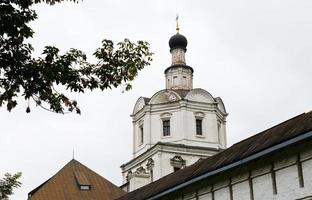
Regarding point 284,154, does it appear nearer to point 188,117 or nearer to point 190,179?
point 190,179

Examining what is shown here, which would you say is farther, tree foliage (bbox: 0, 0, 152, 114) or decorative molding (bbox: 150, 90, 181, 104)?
decorative molding (bbox: 150, 90, 181, 104)

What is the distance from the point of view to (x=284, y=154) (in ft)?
55.5

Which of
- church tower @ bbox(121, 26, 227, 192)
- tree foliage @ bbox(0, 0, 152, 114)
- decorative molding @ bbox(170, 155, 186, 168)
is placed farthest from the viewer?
church tower @ bbox(121, 26, 227, 192)

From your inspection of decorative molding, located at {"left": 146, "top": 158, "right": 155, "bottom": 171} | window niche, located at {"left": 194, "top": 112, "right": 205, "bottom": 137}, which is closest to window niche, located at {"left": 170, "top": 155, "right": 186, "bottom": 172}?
decorative molding, located at {"left": 146, "top": 158, "right": 155, "bottom": 171}

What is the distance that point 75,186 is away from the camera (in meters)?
41.5

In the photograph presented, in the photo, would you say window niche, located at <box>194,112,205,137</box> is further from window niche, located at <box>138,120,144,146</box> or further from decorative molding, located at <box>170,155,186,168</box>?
window niche, located at <box>138,120,144,146</box>

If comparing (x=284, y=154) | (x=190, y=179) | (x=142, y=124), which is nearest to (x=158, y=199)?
(x=190, y=179)

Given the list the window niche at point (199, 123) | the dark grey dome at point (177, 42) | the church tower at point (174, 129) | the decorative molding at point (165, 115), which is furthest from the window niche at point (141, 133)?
the dark grey dome at point (177, 42)

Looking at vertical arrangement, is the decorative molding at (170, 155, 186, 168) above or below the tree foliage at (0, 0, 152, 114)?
above

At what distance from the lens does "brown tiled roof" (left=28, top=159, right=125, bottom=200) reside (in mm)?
40281

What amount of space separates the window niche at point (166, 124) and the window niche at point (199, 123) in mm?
2098

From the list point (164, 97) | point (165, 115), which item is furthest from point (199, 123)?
point (164, 97)

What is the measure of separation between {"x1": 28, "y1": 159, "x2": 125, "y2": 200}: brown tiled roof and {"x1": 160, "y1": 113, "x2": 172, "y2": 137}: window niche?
6591 mm

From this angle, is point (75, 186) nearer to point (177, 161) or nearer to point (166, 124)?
point (177, 161)
